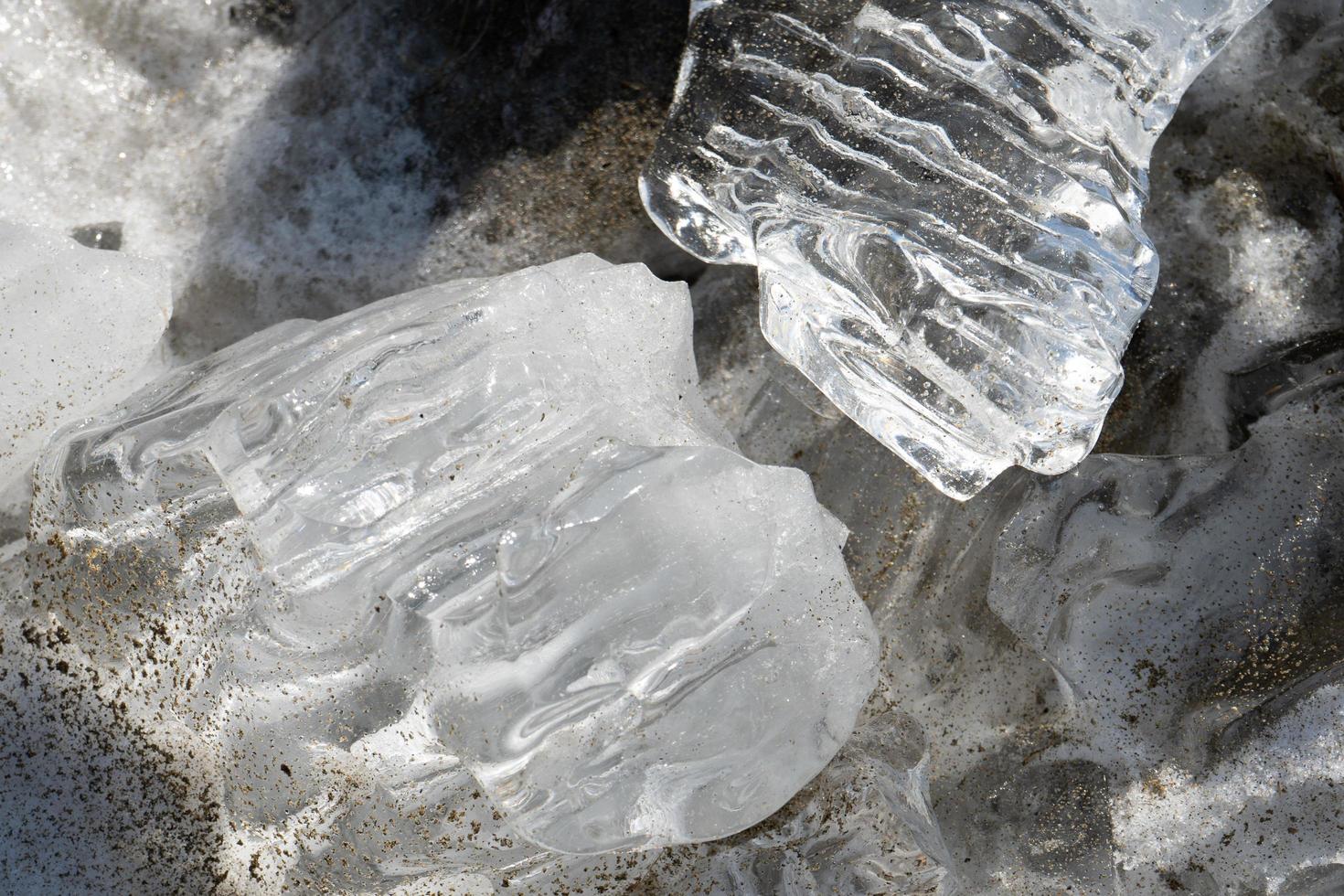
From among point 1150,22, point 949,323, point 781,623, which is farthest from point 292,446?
point 1150,22

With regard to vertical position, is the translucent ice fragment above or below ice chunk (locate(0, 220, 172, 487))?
above

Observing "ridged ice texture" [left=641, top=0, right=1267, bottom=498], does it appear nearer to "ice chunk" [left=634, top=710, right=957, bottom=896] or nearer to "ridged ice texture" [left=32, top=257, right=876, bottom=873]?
"ridged ice texture" [left=32, top=257, right=876, bottom=873]

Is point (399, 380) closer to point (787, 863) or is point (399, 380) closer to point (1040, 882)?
point (787, 863)

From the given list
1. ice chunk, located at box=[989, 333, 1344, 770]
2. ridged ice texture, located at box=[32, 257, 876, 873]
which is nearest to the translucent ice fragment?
ridged ice texture, located at box=[32, 257, 876, 873]

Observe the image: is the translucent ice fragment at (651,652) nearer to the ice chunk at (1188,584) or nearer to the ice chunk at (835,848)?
the ice chunk at (835,848)

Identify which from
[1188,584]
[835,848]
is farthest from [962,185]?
[835,848]

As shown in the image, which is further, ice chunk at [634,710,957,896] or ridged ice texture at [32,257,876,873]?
ice chunk at [634,710,957,896]

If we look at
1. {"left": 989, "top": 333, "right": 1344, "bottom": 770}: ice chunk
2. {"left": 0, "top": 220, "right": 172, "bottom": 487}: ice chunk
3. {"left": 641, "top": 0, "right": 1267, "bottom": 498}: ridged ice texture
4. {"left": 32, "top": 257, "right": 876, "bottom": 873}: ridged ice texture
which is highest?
{"left": 641, "top": 0, "right": 1267, "bottom": 498}: ridged ice texture
